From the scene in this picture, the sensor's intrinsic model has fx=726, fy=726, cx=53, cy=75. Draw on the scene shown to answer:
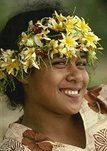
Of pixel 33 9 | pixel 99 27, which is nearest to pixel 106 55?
pixel 99 27

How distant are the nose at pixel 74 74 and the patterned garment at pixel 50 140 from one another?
10.5 inches

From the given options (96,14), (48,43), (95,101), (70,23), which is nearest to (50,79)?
(48,43)

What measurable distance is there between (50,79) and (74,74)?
4.2 inches

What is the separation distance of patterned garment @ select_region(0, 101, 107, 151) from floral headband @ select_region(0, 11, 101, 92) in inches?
10.2

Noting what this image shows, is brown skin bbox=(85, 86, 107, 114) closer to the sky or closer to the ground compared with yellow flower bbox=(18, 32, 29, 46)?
closer to the ground

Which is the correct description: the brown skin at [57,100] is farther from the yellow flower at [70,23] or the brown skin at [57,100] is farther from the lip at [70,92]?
the yellow flower at [70,23]

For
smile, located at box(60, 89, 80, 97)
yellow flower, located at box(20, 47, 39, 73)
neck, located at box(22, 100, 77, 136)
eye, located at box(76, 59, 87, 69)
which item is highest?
yellow flower, located at box(20, 47, 39, 73)

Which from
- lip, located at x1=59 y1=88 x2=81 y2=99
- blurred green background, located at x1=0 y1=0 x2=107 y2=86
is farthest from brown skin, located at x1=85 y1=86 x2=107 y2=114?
blurred green background, located at x1=0 y1=0 x2=107 y2=86

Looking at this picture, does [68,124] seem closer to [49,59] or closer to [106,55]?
[49,59]

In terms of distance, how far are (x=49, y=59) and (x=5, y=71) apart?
0.87 feet

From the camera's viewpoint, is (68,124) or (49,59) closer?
(49,59)

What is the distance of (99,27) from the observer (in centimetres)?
730

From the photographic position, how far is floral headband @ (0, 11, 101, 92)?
125 inches

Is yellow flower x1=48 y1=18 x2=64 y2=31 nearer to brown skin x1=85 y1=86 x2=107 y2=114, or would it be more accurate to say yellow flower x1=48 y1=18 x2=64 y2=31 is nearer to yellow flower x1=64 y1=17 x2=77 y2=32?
yellow flower x1=64 y1=17 x2=77 y2=32
